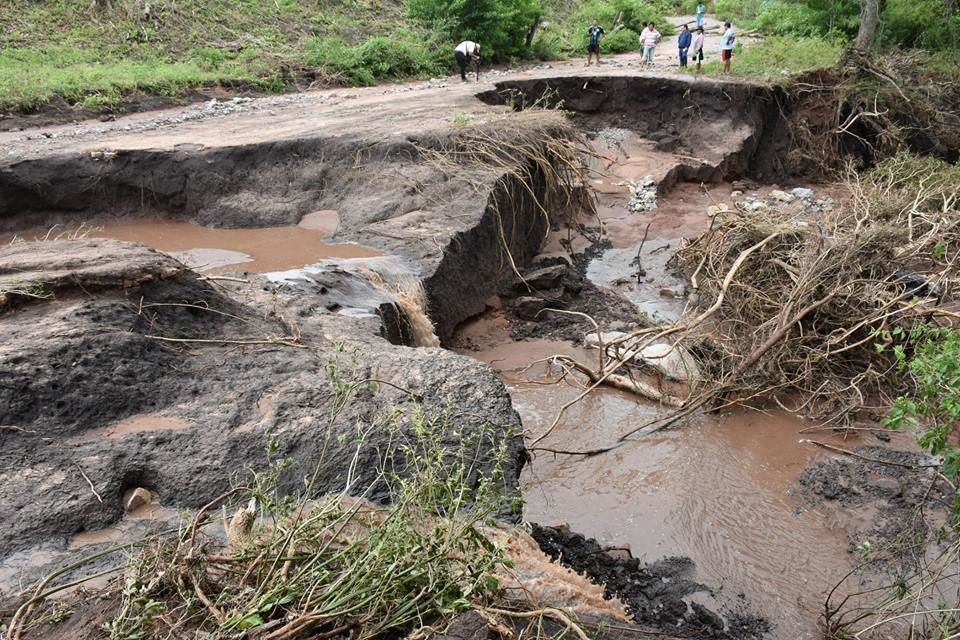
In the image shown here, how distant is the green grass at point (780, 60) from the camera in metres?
13.6

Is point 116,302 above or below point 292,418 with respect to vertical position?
above

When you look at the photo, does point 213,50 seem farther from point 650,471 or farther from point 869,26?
point 650,471

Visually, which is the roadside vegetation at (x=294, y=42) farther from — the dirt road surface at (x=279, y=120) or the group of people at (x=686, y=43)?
Answer: the dirt road surface at (x=279, y=120)

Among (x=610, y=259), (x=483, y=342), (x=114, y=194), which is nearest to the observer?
(x=483, y=342)

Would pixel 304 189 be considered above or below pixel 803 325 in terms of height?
above

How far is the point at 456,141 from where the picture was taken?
9.38m

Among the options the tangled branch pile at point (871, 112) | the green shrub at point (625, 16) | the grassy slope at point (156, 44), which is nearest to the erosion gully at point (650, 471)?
the grassy slope at point (156, 44)

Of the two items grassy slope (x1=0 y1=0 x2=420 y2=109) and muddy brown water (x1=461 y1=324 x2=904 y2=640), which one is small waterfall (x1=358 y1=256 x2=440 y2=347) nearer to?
muddy brown water (x1=461 y1=324 x2=904 y2=640)

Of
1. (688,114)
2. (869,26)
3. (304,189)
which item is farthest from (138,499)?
(869,26)

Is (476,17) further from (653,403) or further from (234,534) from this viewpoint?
(234,534)

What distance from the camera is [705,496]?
5656mm

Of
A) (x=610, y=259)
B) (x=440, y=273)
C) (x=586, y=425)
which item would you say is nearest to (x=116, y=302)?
(x=440, y=273)

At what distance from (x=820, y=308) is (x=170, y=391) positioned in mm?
5810

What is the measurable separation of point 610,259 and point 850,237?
377 centimetres
